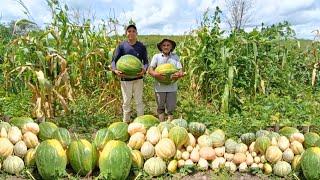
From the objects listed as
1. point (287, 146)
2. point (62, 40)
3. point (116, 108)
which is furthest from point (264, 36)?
point (287, 146)

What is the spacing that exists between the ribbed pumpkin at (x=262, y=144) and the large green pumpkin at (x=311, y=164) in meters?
0.46

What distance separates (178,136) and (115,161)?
904mm

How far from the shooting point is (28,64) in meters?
7.20

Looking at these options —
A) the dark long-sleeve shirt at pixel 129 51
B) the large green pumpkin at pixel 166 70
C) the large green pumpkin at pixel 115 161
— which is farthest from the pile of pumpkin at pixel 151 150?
the dark long-sleeve shirt at pixel 129 51

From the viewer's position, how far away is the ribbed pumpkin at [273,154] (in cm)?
531

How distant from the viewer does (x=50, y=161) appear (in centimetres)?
492

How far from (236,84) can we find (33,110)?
161 inches

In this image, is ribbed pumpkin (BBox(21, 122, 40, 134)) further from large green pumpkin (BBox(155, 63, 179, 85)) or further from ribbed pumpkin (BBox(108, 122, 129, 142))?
large green pumpkin (BBox(155, 63, 179, 85))

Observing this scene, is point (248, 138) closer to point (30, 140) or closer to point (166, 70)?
point (166, 70)

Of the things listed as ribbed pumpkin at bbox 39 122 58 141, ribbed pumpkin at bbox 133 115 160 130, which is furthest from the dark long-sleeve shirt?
ribbed pumpkin at bbox 39 122 58 141

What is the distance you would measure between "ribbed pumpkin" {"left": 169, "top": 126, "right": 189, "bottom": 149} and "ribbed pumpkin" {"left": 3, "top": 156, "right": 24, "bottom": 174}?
1831 millimetres

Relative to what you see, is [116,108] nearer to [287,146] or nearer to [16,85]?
[16,85]

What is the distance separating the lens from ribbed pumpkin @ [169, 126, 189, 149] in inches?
212

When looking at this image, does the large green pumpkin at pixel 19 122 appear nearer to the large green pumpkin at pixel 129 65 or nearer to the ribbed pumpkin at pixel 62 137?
the ribbed pumpkin at pixel 62 137
